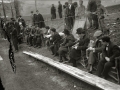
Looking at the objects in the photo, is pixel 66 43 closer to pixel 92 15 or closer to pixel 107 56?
pixel 107 56

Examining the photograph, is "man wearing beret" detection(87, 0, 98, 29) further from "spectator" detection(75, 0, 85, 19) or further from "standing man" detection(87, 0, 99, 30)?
"spectator" detection(75, 0, 85, 19)

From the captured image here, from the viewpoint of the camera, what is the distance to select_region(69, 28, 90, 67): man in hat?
6168 millimetres

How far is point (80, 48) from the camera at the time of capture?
6.14 meters

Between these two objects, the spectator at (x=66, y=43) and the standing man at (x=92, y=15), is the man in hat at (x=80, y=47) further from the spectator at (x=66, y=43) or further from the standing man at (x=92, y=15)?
the standing man at (x=92, y=15)

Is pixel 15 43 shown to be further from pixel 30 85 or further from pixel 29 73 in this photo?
pixel 30 85

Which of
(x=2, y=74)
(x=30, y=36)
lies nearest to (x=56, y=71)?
(x=2, y=74)

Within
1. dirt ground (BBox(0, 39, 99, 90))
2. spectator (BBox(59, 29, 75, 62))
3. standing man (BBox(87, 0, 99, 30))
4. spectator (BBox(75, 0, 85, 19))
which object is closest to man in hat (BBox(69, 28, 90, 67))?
spectator (BBox(59, 29, 75, 62))

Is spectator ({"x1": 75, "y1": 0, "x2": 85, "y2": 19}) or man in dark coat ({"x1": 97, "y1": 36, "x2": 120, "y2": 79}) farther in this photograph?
spectator ({"x1": 75, "y1": 0, "x2": 85, "y2": 19})

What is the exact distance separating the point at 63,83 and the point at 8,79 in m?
2.00

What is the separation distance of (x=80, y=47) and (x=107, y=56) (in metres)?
1.30

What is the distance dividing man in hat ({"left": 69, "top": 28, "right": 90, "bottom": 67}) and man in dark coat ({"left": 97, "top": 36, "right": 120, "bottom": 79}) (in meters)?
1.19

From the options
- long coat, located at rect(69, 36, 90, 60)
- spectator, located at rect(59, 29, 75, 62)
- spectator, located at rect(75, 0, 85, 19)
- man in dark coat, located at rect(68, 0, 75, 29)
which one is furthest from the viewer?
man in dark coat, located at rect(68, 0, 75, 29)

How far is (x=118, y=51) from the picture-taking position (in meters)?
4.71

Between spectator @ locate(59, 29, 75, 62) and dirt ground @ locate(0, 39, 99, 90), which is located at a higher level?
spectator @ locate(59, 29, 75, 62)
